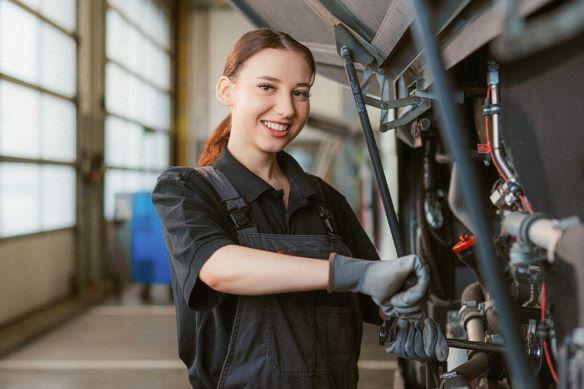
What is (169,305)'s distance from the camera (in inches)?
232

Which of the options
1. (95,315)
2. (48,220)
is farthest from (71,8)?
(95,315)

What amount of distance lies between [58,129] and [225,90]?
5072 mm

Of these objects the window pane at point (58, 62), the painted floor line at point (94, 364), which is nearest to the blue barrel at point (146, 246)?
the window pane at point (58, 62)

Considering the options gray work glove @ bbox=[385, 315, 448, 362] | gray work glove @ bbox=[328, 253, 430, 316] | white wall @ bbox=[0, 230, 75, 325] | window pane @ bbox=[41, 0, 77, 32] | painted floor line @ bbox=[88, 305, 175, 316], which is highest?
window pane @ bbox=[41, 0, 77, 32]

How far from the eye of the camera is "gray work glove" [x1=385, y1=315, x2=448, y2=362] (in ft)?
3.99

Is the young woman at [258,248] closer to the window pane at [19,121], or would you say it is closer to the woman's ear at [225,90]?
the woman's ear at [225,90]

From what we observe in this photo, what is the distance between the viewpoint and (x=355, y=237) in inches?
60.5

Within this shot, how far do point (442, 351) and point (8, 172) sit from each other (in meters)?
4.49

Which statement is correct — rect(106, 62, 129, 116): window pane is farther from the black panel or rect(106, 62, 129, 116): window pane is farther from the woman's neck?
the black panel

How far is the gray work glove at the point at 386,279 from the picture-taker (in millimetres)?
944

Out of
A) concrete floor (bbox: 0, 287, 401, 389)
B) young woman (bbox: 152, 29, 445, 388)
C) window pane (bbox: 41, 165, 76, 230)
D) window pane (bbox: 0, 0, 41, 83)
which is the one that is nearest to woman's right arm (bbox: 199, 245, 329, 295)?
young woman (bbox: 152, 29, 445, 388)

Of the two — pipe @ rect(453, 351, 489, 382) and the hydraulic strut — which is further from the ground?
the hydraulic strut

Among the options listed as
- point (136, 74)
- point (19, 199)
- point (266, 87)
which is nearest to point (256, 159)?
point (266, 87)

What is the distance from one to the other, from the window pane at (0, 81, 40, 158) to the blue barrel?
3.48 ft
